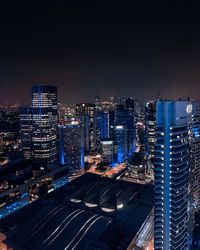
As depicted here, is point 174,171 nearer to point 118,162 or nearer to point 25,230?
point 25,230

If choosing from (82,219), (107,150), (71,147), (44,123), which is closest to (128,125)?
(107,150)

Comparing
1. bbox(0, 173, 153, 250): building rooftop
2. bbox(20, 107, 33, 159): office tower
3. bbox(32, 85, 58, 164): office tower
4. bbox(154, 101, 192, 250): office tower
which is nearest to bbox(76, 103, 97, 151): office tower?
bbox(32, 85, 58, 164): office tower

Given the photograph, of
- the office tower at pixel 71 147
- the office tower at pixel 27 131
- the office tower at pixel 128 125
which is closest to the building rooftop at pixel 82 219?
the office tower at pixel 71 147

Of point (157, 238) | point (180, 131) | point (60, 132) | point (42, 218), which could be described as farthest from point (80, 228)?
point (60, 132)

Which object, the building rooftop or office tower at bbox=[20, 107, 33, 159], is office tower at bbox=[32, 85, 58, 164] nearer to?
office tower at bbox=[20, 107, 33, 159]

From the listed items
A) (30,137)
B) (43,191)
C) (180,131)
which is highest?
(180,131)

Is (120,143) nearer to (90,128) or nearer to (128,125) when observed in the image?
(128,125)
